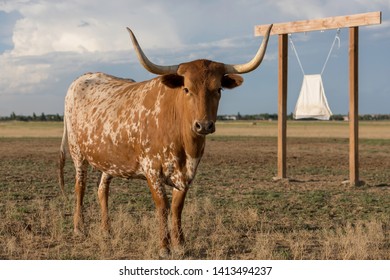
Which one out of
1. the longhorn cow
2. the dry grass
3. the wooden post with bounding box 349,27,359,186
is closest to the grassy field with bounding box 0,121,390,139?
the wooden post with bounding box 349,27,359,186

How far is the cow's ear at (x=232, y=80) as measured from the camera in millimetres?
6398

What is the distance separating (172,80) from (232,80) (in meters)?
0.72

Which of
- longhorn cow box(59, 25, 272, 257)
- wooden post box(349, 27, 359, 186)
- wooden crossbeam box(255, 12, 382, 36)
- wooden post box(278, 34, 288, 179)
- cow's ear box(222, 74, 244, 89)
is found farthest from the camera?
wooden post box(278, 34, 288, 179)

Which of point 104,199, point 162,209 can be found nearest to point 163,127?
point 162,209

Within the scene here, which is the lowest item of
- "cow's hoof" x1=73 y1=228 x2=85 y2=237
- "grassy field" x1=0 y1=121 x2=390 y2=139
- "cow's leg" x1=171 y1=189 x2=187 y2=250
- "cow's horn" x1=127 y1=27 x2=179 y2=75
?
"grassy field" x1=0 y1=121 x2=390 y2=139

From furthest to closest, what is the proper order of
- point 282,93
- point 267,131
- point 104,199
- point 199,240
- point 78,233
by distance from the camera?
point 267,131 → point 282,93 → point 104,199 → point 78,233 → point 199,240

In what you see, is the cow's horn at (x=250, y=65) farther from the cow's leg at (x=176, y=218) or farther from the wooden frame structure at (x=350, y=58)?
the wooden frame structure at (x=350, y=58)

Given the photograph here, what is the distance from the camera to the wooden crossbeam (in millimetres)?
12883

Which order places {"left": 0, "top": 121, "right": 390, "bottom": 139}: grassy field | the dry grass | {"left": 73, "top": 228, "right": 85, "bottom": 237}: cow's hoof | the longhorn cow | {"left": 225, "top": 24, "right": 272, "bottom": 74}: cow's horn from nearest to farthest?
the longhorn cow < {"left": 225, "top": 24, "right": 272, "bottom": 74}: cow's horn < the dry grass < {"left": 73, "top": 228, "right": 85, "bottom": 237}: cow's hoof < {"left": 0, "top": 121, "right": 390, "bottom": 139}: grassy field

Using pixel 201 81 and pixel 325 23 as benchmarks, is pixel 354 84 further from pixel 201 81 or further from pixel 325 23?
pixel 201 81

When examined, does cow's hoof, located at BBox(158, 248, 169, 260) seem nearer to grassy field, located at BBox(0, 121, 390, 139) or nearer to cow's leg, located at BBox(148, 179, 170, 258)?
cow's leg, located at BBox(148, 179, 170, 258)

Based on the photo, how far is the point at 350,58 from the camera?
13.6 m

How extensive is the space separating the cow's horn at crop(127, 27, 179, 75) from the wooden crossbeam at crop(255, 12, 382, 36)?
313 inches

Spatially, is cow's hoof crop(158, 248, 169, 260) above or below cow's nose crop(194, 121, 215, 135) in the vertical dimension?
below
